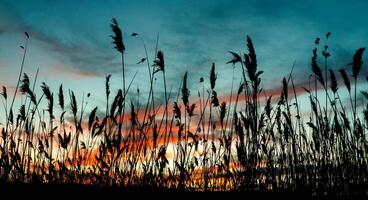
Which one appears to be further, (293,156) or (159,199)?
(293,156)

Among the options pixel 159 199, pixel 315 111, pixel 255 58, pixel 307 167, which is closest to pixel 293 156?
pixel 307 167

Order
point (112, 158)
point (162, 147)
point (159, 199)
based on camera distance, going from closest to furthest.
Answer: point (159, 199)
point (112, 158)
point (162, 147)

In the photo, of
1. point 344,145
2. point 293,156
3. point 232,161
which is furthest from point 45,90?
point 344,145

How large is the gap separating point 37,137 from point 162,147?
65.5 inches

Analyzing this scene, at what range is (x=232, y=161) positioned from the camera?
5.10m

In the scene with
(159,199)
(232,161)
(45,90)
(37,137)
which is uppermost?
(45,90)

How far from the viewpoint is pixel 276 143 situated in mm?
5250

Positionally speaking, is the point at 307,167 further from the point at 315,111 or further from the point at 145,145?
the point at 145,145

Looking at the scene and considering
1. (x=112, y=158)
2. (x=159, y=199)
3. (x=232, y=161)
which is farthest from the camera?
(x=232, y=161)

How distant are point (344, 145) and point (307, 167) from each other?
21.6 inches

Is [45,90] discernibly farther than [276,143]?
No

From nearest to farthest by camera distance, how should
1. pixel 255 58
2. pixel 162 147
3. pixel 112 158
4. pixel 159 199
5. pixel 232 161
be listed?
pixel 159 199 < pixel 255 58 < pixel 112 158 < pixel 162 147 < pixel 232 161

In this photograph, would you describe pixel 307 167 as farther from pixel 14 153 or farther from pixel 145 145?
pixel 14 153

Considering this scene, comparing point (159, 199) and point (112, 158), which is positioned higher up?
point (112, 158)
